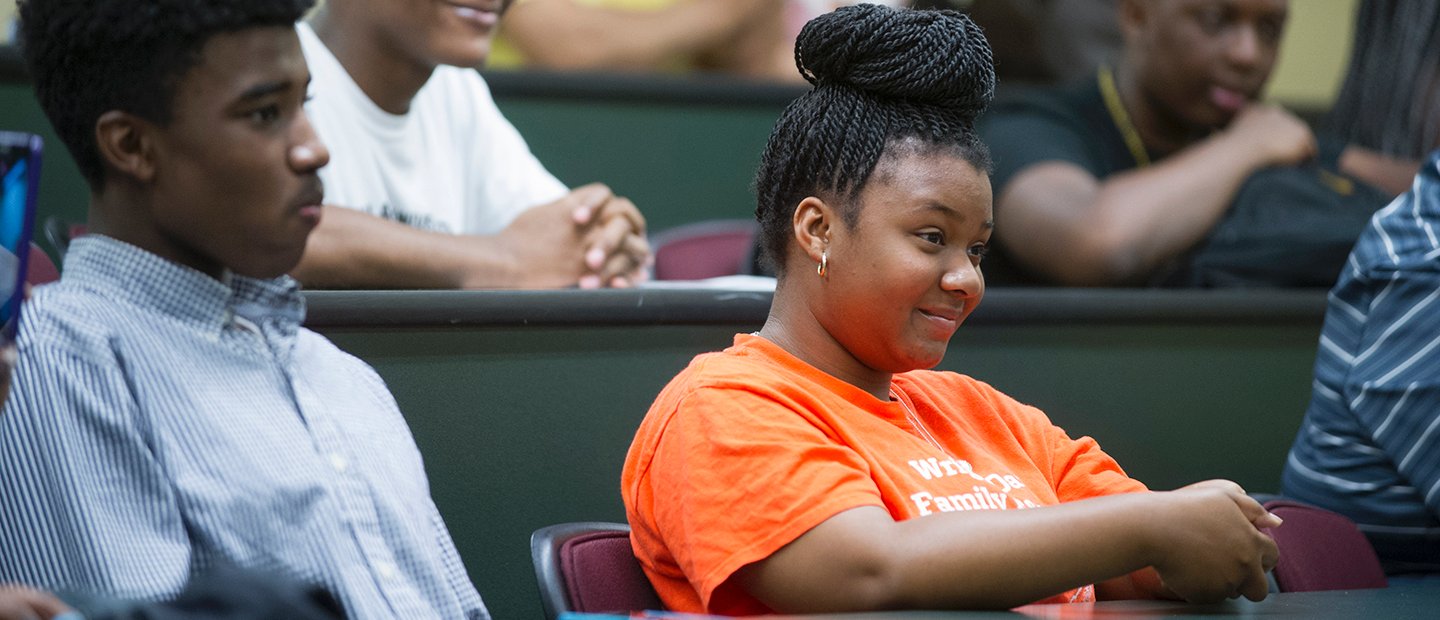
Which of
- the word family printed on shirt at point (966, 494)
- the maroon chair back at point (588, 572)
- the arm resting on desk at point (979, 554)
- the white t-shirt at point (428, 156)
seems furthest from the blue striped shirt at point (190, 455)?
the white t-shirt at point (428, 156)

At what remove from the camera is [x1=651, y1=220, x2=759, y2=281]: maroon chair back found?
3.04 m

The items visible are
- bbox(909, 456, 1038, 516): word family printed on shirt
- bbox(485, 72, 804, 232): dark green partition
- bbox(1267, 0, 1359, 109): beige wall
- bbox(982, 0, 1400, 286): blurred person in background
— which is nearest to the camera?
bbox(909, 456, 1038, 516): word family printed on shirt

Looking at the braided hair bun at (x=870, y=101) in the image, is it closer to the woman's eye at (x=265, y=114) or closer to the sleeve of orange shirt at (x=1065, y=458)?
the sleeve of orange shirt at (x=1065, y=458)

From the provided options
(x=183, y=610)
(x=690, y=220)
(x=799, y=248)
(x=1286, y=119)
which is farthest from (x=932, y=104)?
(x=690, y=220)

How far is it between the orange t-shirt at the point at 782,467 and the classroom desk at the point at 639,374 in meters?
0.48

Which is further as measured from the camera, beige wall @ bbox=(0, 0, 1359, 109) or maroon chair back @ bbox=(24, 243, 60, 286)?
beige wall @ bbox=(0, 0, 1359, 109)

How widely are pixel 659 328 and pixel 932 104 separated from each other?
68 centimetres

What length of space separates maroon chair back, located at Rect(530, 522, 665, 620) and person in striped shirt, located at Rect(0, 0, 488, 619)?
0.36 ft

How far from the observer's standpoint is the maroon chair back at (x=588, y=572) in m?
1.49

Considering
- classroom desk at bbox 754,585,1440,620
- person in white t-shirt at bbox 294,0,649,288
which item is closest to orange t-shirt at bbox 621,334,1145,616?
classroom desk at bbox 754,585,1440,620

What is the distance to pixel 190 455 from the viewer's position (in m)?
1.35

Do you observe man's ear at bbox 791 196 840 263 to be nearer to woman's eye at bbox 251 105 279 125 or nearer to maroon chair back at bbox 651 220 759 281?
woman's eye at bbox 251 105 279 125

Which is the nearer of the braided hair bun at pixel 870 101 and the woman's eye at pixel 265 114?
the woman's eye at pixel 265 114

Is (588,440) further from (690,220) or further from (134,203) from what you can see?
(690,220)
